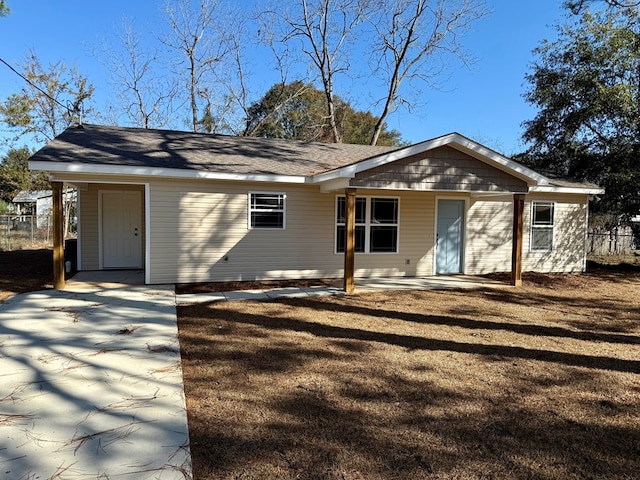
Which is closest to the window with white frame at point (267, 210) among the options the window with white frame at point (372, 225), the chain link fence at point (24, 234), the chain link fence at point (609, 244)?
the window with white frame at point (372, 225)

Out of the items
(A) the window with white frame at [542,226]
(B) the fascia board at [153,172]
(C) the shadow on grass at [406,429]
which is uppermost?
(B) the fascia board at [153,172]

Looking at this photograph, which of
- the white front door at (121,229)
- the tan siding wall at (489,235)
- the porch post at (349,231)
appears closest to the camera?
the porch post at (349,231)

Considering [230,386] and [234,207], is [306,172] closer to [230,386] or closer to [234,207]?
[234,207]

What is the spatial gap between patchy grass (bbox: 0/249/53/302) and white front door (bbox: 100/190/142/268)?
1.41 meters

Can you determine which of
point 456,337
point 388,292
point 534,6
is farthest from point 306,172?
point 534,6

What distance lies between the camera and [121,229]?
421 inches

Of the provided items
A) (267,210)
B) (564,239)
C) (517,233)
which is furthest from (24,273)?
(564,239)

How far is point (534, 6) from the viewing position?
41.5 ft

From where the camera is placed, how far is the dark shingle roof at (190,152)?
850 cm

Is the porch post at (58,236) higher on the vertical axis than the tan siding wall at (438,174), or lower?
lower

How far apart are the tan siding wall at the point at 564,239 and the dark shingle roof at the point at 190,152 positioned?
536 cm

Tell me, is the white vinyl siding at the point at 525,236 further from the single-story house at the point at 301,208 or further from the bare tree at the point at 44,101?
the bare tree at the point at 44,101

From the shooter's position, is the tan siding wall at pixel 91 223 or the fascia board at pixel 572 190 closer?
the tan siding wall at pixel 91 223

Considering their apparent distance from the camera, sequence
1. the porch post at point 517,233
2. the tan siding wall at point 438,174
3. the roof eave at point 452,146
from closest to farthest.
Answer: the roof eave at point 452,146 < the tan siding wall at point 438,174 < the porch post at point 517,233
